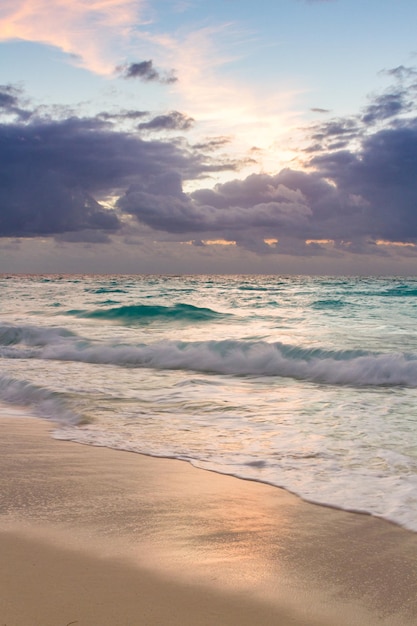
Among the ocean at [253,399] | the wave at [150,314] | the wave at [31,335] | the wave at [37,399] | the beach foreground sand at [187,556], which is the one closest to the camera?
the beach foreground sand at [187,556]

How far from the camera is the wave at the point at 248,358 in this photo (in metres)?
10.9

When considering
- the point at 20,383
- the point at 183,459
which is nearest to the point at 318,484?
the point at 183,459

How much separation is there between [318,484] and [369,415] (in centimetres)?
294

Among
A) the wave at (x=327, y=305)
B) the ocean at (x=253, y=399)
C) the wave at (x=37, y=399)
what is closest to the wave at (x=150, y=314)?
the ocean at (x=253, y=399)

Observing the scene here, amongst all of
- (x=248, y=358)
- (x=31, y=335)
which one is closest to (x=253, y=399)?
(x=248, y=358)

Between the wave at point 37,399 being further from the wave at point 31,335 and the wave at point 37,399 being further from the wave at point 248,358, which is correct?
the wave at point 31,335

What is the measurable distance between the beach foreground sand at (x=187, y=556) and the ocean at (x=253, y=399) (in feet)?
1.74

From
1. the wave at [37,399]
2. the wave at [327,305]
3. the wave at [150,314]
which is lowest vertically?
the wave at [37,399]

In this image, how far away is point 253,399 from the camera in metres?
8.59

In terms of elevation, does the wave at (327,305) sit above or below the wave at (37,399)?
above

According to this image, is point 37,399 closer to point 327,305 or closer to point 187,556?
point 187,556

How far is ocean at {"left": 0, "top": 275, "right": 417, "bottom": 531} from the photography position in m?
4.93

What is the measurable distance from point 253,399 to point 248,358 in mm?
4491

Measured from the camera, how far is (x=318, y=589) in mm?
2836
